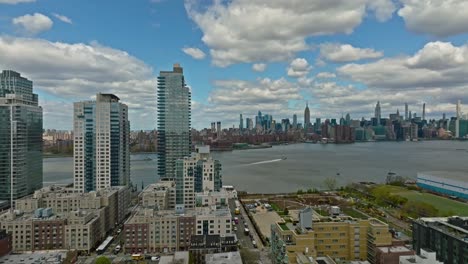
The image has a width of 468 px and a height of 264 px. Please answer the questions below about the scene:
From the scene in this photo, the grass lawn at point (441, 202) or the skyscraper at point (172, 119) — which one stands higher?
the skyscraper at point (172, 119)

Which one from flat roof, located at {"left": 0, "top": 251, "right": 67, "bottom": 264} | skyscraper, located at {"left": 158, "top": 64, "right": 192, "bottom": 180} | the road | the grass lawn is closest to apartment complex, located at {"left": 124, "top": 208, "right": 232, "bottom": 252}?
the road

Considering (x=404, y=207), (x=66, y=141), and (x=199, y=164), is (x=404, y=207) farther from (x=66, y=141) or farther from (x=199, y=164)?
(x=66, y=141)

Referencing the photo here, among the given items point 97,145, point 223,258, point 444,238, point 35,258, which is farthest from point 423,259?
point 97,145

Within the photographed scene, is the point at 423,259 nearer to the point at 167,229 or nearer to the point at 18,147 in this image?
the point at 167,229

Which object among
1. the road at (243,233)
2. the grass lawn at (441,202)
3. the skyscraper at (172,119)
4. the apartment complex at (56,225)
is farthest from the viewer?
the skyscraper at (172,119)

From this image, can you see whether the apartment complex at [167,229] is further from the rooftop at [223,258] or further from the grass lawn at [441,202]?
the grass lawn at [441,202]

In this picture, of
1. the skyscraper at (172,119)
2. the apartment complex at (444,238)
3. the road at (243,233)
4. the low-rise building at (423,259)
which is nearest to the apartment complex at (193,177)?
the road at (243,233)

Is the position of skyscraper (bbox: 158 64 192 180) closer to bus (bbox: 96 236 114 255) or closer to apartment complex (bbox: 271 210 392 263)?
bus (bbox: 96 236 114 255)

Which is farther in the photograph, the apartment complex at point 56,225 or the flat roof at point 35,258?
the apartment complex at point 56,225
